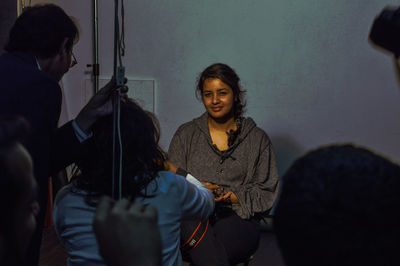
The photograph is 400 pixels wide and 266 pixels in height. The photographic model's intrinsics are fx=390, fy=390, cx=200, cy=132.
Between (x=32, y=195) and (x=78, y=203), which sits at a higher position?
(x=32, y=195)

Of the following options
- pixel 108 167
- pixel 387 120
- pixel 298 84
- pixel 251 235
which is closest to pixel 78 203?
pixel 108 167

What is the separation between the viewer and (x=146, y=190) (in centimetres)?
106

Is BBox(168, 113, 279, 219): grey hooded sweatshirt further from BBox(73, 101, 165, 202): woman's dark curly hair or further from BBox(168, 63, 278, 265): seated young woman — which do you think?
BBox(73, 101, 165, 202): woman's dark curly hair

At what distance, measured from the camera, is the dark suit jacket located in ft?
3.58

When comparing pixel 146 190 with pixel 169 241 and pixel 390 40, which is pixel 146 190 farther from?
pixel 390 40

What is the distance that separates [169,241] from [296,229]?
63cm

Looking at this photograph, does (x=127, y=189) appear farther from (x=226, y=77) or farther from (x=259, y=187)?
(x=226, y=77)

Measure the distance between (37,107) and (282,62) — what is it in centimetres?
226

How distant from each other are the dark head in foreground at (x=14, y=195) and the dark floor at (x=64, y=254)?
2.21 metres

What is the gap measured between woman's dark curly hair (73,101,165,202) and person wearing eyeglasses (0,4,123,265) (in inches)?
3.4

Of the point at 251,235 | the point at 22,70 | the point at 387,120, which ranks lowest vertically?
the point at 251,235

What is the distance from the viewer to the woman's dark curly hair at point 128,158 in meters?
1.05

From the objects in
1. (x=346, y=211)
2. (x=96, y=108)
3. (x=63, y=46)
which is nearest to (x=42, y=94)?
(x=96, y=108)

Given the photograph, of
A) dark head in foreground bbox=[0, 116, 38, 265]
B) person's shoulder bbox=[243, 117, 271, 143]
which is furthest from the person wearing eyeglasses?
person's shoulder bbox=[243, 117, 271, 143]
